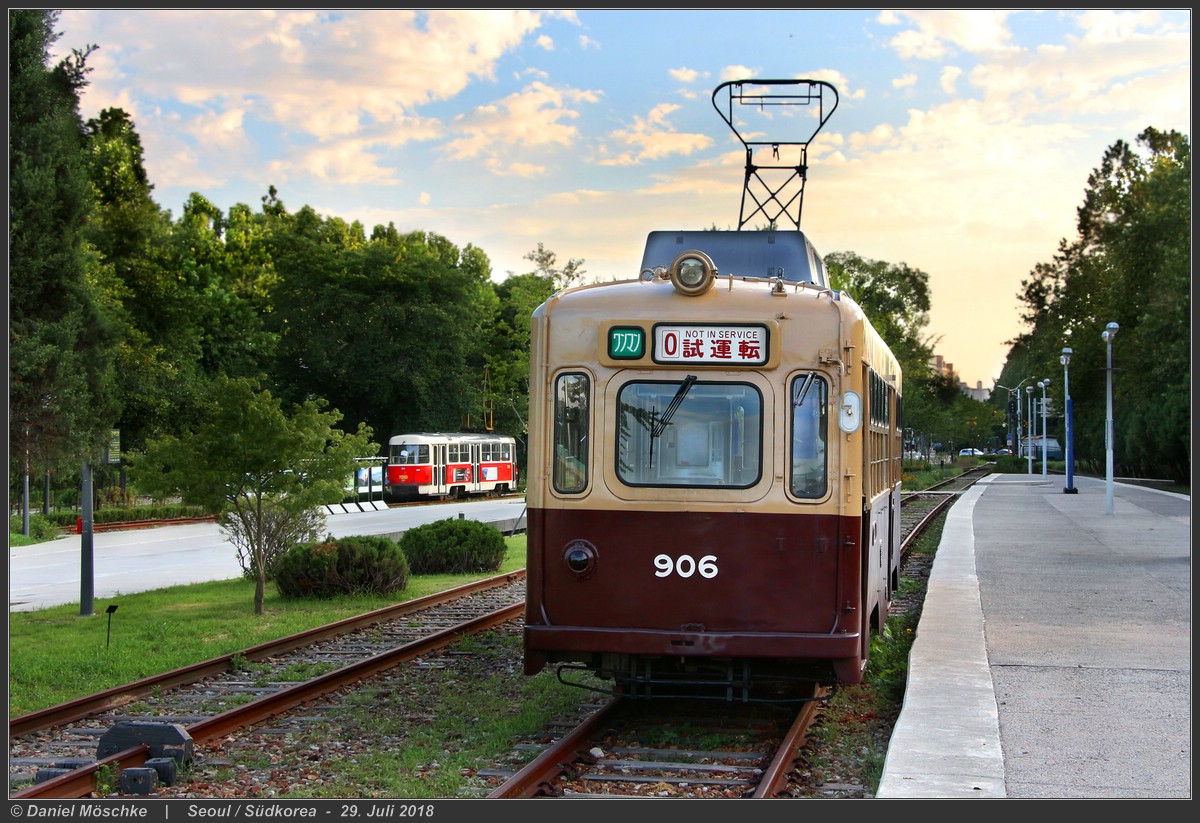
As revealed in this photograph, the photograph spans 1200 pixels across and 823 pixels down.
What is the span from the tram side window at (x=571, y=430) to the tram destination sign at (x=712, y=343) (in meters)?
0.58

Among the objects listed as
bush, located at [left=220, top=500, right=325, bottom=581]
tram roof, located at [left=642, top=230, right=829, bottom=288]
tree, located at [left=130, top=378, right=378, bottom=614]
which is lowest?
bush, located at [left=220, top=500, right=325, bottom=581]

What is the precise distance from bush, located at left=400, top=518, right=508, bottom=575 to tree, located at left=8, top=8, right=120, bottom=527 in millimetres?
7536

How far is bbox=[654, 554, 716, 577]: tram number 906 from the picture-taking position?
8.34 metres

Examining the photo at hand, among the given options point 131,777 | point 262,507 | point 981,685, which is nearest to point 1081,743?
point 981,685

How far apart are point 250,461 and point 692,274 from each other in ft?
26.5

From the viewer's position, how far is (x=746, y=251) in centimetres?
1075

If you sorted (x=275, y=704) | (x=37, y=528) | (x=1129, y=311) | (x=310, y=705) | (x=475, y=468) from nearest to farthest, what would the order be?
(x=275, y=704)
(x=310, y=705)
(x=37, y=528)
(x=475, y=468)
(x=1129, y=311)

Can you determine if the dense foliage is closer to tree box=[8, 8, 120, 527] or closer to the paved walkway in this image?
the paved walkway

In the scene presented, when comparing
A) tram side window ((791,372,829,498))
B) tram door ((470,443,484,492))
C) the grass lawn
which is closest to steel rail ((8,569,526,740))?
the grass lawn

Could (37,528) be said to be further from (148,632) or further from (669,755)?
(669,755)

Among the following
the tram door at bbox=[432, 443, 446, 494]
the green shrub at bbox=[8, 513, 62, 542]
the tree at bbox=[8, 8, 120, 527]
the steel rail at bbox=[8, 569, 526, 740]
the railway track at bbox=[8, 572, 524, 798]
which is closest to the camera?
the railway track at bbox=[8, 572, 524, 798]

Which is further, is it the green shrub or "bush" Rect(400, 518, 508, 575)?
the green shrub

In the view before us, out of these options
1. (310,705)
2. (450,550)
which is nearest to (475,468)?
(450,550)

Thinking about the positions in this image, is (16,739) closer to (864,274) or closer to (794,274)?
(794,274)
